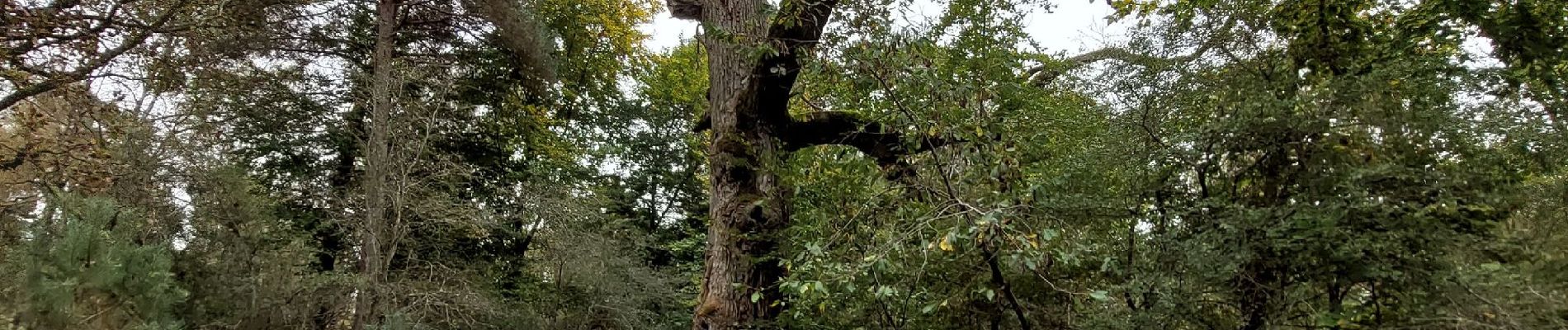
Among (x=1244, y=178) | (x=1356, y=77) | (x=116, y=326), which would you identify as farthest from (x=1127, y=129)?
(x=116, y=326)

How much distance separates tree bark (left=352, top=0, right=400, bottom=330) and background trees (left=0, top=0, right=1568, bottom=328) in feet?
0.09

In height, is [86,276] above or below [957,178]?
below

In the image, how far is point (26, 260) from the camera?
357 cm

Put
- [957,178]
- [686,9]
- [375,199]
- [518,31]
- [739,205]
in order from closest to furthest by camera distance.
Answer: [957,178]
[739,205]
[686,9]
[375,199]
[518,31]

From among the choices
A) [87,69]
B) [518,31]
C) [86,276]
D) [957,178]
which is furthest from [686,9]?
[518,31]

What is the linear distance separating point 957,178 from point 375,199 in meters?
6.33

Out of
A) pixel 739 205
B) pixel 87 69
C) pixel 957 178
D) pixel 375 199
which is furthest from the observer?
pixel 375 199

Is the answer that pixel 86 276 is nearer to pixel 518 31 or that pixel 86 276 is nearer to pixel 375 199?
pixel 375 199

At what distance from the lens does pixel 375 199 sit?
7488 millimetres

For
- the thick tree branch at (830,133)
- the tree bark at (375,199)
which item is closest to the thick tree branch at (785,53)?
the thick tree branch at (830,133)

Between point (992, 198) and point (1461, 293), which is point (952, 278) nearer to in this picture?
point (992, 198)

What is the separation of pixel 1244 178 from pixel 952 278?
1.36 metres

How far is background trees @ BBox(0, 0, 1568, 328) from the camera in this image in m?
2.80

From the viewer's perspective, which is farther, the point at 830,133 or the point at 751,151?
the point at 830,133
